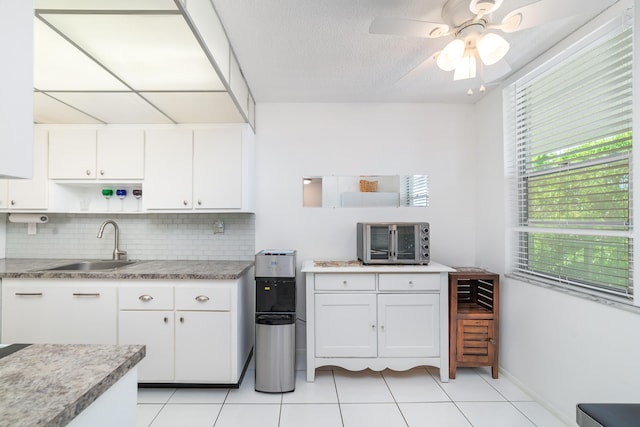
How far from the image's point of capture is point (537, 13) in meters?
1.46

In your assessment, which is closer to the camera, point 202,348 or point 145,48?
point 145,48

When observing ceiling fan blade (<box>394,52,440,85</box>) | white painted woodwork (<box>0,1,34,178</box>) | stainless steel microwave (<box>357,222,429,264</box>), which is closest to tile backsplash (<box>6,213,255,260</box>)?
stainless steel microwave (<box>357,222,429,264</box>)

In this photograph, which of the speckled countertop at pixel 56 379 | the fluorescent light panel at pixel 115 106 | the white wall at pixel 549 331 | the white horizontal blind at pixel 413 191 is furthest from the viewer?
the white horizontal blind at pixel 413 191

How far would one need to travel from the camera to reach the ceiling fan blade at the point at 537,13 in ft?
4.58

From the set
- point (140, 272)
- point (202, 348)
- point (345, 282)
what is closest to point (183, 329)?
point (202, 348)

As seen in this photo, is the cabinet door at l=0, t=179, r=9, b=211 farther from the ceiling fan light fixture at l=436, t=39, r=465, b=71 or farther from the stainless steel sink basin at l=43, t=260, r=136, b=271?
the ceiling fan light fixture at l=436, t=39, r=465, b=71

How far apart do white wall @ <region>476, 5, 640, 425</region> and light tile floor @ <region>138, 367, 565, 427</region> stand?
0.22m

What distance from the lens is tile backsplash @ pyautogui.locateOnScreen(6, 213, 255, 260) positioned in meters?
3.12

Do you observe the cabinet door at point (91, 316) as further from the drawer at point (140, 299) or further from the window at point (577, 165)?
the window at point (577, 165)

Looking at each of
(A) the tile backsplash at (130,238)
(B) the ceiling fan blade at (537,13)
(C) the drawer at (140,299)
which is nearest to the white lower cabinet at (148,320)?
(C) the drawer at (140,299)

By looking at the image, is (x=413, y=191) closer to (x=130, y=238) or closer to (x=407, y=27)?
(x=407, y=27)

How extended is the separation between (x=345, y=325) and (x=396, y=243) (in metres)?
0.81

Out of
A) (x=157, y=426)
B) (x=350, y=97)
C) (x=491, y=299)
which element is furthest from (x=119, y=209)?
(x=491, y=299)

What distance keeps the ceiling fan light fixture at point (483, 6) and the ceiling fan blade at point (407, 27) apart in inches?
5.1
